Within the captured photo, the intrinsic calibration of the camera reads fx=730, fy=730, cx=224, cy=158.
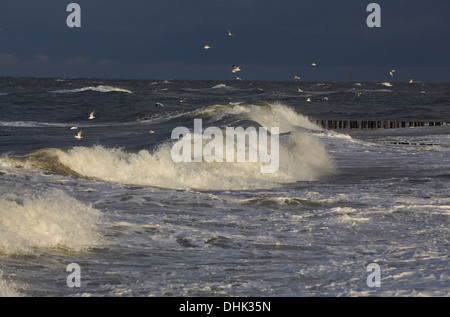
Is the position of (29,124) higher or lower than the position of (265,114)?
lower

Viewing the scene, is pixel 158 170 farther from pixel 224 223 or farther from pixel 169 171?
pixel 224 223

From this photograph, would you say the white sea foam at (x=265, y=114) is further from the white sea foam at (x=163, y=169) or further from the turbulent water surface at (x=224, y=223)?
the white sea foam at (x=163, y=169)

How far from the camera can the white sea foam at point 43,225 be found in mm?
9078

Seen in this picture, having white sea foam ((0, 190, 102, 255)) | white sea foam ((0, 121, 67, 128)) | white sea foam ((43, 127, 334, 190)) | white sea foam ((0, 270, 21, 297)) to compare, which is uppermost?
white sea foam ((0, 121, 67, 128))

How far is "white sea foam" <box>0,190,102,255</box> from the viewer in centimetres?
908

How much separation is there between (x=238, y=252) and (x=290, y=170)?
8.94 metres

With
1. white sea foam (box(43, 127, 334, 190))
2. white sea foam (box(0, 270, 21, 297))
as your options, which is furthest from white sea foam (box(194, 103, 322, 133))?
white sea foam (box(0, 270, 21, 297))

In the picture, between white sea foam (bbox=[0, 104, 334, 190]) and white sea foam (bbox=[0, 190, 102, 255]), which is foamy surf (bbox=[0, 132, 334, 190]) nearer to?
white sea foam (bbox=[0, 104, 334, 190])

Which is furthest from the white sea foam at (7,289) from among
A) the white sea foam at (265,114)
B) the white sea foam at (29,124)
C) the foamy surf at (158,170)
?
the white sea foam at (29,124)

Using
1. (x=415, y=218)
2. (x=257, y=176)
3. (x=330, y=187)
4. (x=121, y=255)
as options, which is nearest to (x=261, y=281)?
(x=121, y=255)

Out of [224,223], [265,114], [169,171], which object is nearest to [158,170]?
[169,171]

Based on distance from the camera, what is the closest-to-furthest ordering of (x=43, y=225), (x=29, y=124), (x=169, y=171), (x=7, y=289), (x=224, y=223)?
(x=7, y=289) < (x=43, y=225) < (x=224, y=223) < (x=169, y=171) < (x=29, y=124)

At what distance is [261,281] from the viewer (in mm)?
7742

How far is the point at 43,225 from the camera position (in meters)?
9.68
